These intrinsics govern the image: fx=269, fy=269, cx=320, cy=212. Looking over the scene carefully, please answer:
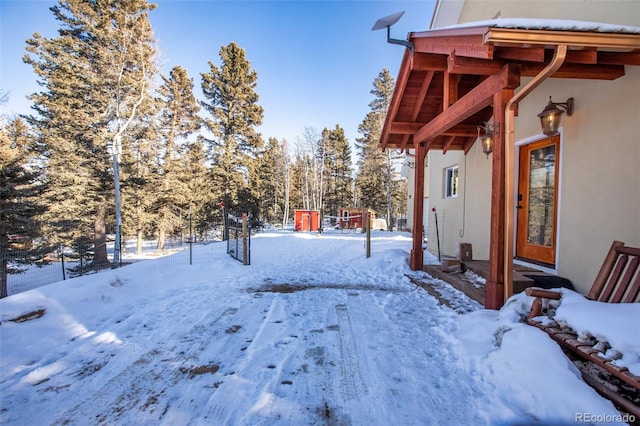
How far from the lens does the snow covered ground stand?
1.78 metres

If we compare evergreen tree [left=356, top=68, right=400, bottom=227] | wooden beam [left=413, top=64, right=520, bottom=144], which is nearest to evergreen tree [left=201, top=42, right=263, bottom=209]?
evergreen tree [left=356, top=68, right=400, bottom=227]

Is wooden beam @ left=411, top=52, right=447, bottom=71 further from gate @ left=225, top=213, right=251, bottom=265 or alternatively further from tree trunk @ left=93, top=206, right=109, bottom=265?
tree trunk @ left=93, top=206, right=109, bottom=265

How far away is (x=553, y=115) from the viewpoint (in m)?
3.60

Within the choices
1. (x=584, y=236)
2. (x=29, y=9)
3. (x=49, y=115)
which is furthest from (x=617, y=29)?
(x=49, y=115)

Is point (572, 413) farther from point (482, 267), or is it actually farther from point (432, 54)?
point (432, 54)

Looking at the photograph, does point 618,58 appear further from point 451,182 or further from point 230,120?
point 230,120

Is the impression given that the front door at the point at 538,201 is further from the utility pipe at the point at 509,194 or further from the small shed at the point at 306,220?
the small shed at the point at 306,220

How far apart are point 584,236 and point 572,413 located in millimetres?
2713

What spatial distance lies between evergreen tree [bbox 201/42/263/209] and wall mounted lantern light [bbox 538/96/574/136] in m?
15.8

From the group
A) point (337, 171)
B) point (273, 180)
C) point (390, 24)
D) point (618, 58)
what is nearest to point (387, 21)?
point (390, 24)

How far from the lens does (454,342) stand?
275 centimetres

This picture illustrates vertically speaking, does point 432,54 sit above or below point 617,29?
above

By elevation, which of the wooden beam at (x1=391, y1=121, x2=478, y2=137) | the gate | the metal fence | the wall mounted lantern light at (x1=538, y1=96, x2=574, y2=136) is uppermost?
the wooden beam at (x1=391, y1=121, x2=478, y2=137)

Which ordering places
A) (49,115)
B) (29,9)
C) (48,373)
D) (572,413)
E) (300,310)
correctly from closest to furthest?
1. (572,413)
2. (48,373)
3. (300,310)
4. (29,9)
5. (49,115)
